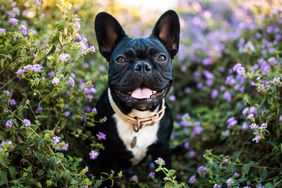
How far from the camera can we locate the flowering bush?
264cm

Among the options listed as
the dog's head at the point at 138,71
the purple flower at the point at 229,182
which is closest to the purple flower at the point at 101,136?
the dog's head at the point at 138,71

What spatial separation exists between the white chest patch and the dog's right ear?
521 mm

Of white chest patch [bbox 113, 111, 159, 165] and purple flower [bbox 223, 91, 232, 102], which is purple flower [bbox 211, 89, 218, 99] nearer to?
purple flower [bbox 223, 91, 232, 102]

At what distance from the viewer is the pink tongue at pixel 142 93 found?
9.64ft

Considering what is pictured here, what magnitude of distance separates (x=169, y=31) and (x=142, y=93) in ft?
1.93

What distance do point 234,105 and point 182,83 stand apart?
1031 mm

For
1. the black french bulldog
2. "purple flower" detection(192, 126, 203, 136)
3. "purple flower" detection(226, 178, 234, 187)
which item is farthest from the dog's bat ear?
"purple flower" detection(192, 126, 203, 136)

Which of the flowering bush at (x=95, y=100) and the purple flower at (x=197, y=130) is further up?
the flowering bush at (x=95, y=100)

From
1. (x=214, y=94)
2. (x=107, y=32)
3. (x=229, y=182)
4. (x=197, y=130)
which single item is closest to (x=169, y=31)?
(x=107, y=32)

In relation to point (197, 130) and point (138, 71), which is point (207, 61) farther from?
point (138, 71)

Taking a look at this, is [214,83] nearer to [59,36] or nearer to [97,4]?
[97,4]

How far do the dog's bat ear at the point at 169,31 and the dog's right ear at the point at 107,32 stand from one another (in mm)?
276

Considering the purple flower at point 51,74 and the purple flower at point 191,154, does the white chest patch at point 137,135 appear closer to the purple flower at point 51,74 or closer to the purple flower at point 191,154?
the purple flower at point 51,74

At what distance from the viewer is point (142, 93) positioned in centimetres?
296
